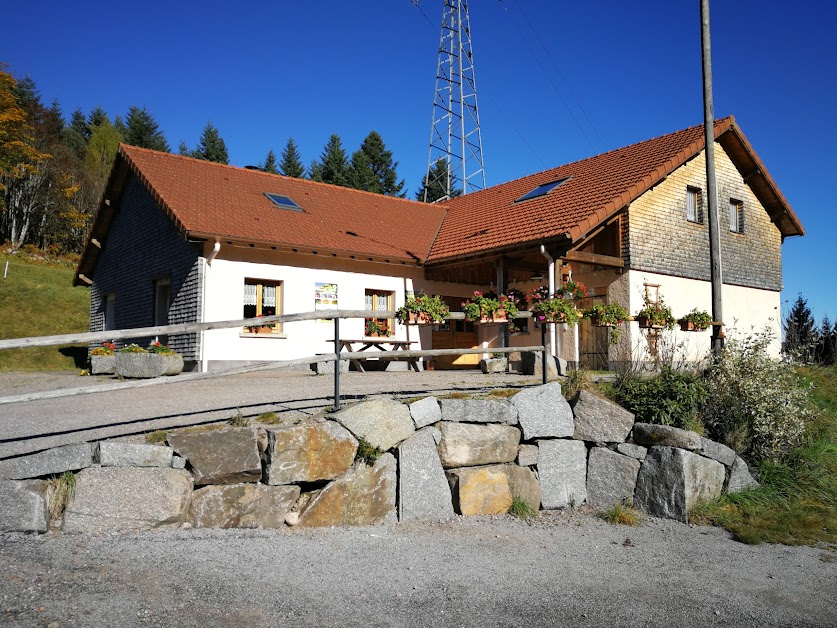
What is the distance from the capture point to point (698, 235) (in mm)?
16312

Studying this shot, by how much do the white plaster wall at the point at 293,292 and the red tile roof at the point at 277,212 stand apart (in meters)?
0.51

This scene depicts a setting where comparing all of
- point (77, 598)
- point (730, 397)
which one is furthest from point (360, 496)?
point (730, 397)

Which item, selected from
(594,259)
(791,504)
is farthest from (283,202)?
(791,504)

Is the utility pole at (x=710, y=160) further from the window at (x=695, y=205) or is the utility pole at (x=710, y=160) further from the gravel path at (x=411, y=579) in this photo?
the window at (x=695, y=205)

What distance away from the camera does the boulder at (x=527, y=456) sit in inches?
283

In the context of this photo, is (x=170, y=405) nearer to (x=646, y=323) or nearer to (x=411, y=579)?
(x=411, y=579)

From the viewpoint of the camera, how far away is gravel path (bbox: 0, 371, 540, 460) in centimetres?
554

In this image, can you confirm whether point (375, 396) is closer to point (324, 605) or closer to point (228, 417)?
point (228, 417)

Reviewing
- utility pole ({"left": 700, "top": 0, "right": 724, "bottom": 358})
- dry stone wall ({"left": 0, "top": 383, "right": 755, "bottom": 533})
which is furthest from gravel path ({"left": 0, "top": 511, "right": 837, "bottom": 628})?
utility pole ({"left": 700, "top": 0, "right": 724, "bottom": 358})

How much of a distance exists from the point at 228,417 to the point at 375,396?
1.67 metres

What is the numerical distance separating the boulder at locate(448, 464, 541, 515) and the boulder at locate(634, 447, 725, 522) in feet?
3.98

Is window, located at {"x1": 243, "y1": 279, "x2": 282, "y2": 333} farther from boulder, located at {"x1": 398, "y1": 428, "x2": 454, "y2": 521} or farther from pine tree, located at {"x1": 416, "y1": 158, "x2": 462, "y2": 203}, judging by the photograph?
pine tree, located at {"x1": 416, "y1": 158, "x2": 462, "y2": 203}

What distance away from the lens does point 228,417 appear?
6.08 m

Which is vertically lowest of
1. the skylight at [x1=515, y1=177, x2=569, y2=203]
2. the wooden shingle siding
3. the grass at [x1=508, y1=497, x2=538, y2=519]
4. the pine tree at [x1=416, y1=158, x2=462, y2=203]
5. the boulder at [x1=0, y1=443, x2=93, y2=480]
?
the grass at [x1=508, y1=497, x2=538, y2=519]
